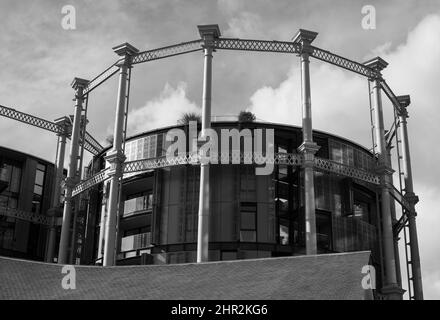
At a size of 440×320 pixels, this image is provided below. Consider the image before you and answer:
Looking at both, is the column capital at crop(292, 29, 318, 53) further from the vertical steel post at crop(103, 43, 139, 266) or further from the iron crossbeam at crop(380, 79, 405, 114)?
the vertical steel post at crop(103, 43, 139, 266)

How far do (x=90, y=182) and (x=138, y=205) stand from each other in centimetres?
358

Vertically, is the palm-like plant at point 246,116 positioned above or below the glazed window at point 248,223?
above

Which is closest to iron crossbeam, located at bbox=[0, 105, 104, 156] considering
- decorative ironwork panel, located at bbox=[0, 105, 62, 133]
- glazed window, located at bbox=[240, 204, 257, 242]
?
decorative ironwork panel, located at bbox=[0, 105, 62, 133]

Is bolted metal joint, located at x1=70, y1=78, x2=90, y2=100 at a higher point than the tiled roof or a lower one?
higher

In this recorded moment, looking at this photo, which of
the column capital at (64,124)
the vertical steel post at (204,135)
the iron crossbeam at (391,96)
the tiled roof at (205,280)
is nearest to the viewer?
the tiled roof at (205,280)

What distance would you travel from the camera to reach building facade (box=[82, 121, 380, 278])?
37438 mm

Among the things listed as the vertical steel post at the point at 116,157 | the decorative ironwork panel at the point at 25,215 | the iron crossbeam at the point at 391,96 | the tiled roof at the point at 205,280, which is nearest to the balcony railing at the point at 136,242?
the vertical steel post at the point at 116,157

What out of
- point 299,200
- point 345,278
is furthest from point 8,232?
point 345,278

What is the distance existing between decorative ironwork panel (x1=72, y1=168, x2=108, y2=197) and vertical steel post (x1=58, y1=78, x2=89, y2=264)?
1.60 ft

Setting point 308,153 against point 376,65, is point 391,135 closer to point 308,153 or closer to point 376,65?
point 376,65

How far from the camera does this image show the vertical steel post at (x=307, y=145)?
113ft

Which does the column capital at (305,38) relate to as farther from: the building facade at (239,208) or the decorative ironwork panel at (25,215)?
the decorative ironwork panel at (25,215)

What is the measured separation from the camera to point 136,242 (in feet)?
A: 131

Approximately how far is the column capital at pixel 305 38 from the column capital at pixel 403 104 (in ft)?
34.7
